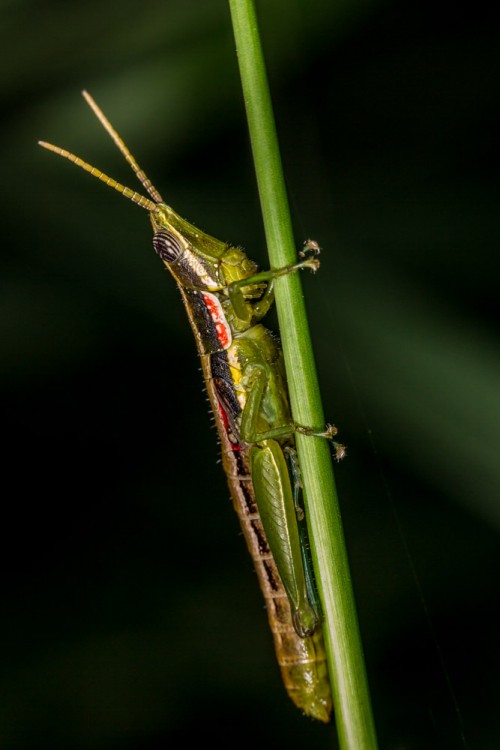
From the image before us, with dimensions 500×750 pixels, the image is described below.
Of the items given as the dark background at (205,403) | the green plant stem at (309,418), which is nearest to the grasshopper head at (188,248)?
the dark background at (205,403)

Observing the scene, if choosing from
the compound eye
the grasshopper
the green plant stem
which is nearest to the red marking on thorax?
the grasshopper

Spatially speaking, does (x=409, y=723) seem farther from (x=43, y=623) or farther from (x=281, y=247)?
(x=281, y=247)

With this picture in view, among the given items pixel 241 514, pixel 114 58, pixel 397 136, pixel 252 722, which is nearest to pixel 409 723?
pixel 252 722

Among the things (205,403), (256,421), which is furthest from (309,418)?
(205,403)

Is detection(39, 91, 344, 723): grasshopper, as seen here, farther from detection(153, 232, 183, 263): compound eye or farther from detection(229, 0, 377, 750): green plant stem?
detection(229, 0, 377, 750): green plant stem

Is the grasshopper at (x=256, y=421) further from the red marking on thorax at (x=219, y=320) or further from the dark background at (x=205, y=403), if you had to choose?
the dark background at (x=205, y=403)

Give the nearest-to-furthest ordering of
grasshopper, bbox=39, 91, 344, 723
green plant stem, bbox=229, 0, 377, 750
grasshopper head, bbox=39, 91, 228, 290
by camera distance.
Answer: green plant stem, bbox=229, 0, 377, 750, grasshopper, bbox=39, 91, 344, 723, grasshopper head, bbox=39, 91, 228, 290

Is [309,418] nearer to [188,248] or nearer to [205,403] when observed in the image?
[188,248]
